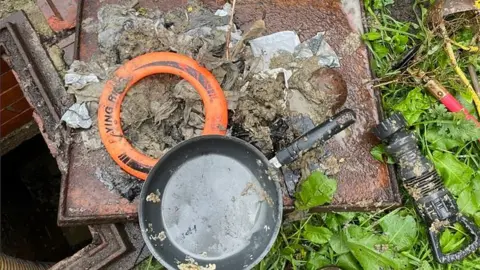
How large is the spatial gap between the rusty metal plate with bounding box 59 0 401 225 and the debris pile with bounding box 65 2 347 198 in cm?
6

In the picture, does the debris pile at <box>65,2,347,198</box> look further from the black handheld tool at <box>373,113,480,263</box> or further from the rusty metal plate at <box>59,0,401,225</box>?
the black handheld tool at <box>373,113,480,263</box>

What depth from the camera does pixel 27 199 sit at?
352 cm

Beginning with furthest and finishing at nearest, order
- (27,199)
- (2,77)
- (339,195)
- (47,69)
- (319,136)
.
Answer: (27,199) → (2,77) → (47,69) → (339,195) → (319,136)

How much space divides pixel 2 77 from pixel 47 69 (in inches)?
14.7

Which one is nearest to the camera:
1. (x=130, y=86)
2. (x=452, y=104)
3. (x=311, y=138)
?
(x=311, y=138)

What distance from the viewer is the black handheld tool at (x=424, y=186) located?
7.16ft

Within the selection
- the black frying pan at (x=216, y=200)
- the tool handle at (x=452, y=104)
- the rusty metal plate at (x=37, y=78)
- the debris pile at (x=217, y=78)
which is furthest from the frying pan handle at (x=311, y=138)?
A: the rusty metal plate at (x=37, y=78)

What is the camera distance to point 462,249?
2.28 metres

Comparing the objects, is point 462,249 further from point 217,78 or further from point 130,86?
point 130,86

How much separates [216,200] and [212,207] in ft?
0.10

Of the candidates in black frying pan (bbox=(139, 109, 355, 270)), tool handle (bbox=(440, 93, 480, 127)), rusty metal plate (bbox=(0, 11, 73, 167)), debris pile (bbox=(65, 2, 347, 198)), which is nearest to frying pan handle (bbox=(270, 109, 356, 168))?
black frying pan (bbox=(139, 109, 355, 270))

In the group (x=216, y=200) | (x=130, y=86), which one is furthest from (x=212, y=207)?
(x=130, y=86)

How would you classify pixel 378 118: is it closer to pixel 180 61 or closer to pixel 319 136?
pixel 319 136

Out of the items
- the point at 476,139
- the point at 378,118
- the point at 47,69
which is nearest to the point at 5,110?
the point at 47,69
